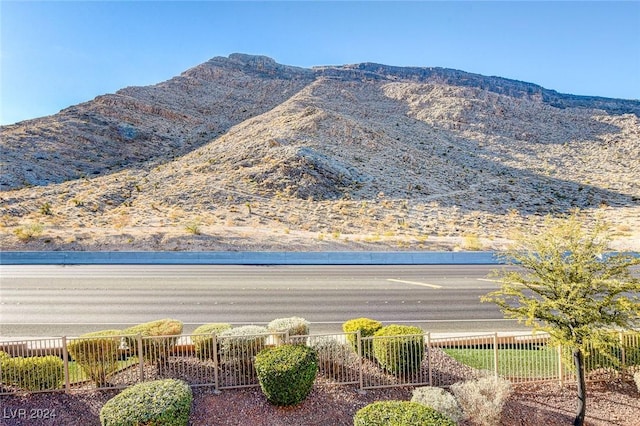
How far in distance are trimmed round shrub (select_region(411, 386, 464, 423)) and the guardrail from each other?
0.72 m

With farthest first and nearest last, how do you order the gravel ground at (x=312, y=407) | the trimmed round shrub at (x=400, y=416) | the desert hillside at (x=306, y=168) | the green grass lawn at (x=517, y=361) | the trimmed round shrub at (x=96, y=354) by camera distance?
the desert hillside at (x=306, y=168) → the green grass lawn at (x=517, y=361) → the trimmed round shrub at (x=96, y=354) → the gravel ground at (x=312, y=407) → the trimmed round shrub at (x=400, y=416)

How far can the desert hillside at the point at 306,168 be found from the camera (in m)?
28.1

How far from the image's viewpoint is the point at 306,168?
4147cm

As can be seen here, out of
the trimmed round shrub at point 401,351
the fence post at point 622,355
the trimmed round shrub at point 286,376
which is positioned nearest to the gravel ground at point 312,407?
the trimmed round shrub at point 286,376

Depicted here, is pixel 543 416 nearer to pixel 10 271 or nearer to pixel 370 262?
pixel 370 262

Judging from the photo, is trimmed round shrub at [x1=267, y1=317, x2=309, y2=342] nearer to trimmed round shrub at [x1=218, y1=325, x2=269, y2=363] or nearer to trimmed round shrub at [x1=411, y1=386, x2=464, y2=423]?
trimmed round shrub at [x1=218, y1=325, x2=269, y2=363]

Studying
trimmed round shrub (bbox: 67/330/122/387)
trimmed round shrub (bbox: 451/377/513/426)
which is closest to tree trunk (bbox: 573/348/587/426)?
trimmed round shrub (bbox: 451/377/513/426)

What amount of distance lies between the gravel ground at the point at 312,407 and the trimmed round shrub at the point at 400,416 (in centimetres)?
114

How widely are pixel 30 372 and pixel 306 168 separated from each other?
35.5 metres

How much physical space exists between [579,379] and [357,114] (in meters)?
60.2

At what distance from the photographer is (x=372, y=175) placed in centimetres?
4322

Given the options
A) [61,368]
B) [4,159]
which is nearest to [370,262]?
[61,368]

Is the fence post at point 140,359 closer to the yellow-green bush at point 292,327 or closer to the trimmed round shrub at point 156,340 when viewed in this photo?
the trimmed round shrub at point 156,340

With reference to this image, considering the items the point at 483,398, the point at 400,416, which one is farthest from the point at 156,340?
the point at 483,398
